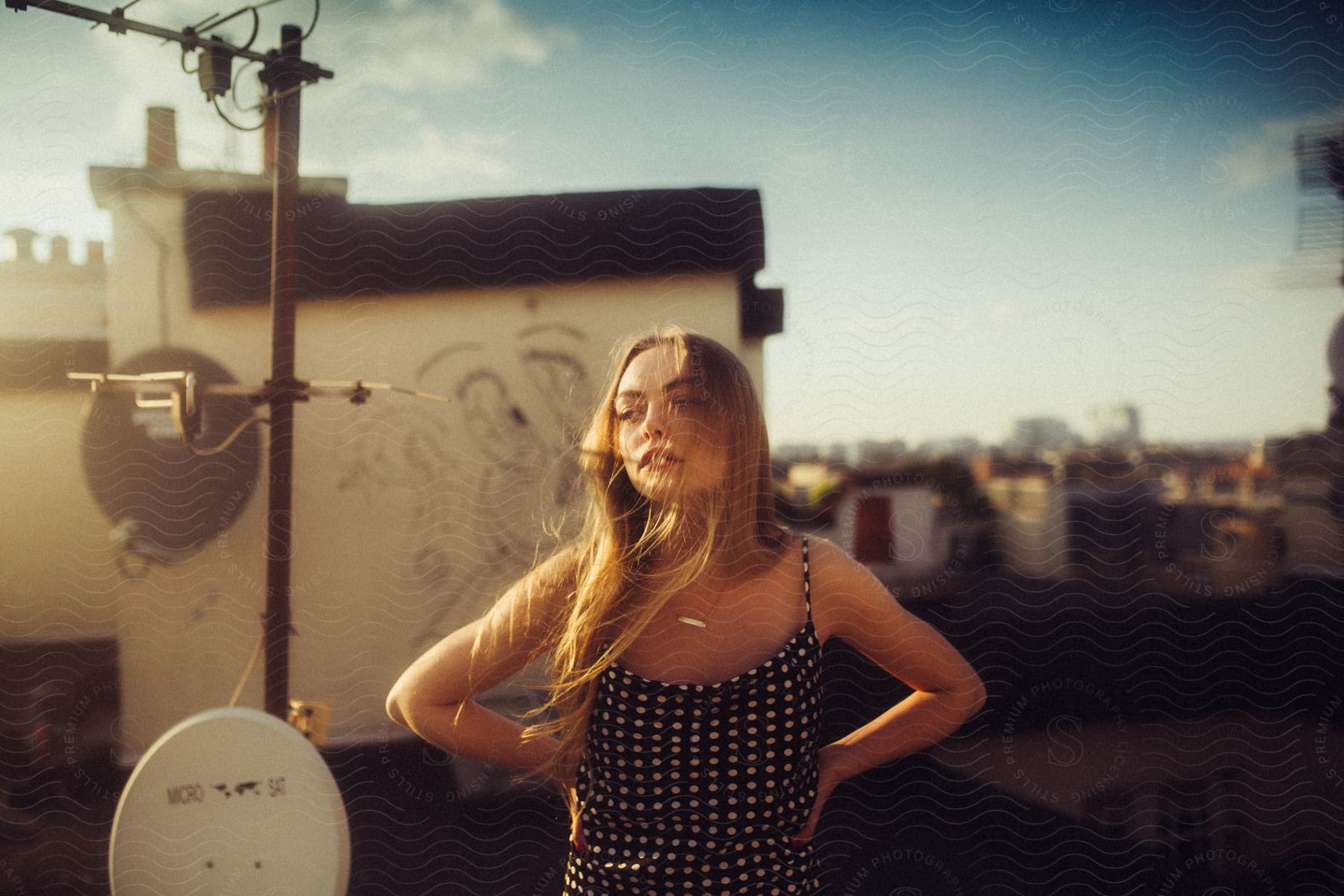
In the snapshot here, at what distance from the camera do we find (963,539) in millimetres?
2186

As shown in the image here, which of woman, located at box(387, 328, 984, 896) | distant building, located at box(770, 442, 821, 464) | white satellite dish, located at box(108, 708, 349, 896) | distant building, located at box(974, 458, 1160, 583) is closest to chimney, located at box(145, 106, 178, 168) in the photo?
white satellite dish, located at box(108, 708, 349, 896)

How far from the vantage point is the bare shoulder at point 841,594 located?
1183 millimetres

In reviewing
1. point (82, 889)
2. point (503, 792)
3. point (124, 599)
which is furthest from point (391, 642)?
point (82, 889)

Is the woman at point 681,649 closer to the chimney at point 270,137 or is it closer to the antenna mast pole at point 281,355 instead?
the antenna mast pole at point 281,355

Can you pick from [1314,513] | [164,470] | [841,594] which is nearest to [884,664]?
[841,594]

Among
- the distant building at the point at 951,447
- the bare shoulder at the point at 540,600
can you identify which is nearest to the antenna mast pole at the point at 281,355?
the bare shoulder at the point at 540,600

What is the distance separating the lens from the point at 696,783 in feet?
3.59

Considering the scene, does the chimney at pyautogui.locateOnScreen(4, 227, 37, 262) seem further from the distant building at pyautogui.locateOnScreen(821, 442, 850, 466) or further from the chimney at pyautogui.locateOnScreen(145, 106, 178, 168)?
the distant building at pyautogui.locateOnScreen(821, 442, 850, 466)

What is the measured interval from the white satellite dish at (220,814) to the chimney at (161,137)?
143cm

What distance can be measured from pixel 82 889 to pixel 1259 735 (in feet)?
9.91

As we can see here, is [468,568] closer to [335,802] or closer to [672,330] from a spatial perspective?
[335,802]

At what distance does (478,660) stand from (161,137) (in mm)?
1740

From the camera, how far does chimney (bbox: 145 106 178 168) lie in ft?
6.79

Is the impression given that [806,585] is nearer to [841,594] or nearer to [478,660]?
[841,594]
